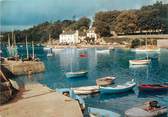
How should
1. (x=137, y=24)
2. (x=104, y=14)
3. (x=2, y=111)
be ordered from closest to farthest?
(x=2, y=111)
(x=137, y=24)
(x=104, y=14)

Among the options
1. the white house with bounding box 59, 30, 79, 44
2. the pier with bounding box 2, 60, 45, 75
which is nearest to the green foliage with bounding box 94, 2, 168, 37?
the white house with bounding box 59, 30, 79, 44

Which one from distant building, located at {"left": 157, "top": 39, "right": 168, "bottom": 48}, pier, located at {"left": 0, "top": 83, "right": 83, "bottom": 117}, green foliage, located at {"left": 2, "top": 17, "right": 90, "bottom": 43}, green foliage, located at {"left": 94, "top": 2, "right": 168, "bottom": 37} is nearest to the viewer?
pier, located at {"left": 0, "top": 83, "right": 83, "bottom": 117}

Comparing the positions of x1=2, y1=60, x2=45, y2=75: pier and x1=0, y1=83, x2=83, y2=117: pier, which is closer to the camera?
x1=0, y1=83, x2=83, y2=117: pier

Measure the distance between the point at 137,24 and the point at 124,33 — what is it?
Result: 22.0ft

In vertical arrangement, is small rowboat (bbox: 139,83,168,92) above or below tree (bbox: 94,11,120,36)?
below

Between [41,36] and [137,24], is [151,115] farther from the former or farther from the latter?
Answer: [41,36]

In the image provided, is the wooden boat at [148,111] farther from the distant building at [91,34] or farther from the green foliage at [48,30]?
the green foliage at [48,30]

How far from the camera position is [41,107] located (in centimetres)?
1872

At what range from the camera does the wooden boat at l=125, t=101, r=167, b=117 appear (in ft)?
66.2

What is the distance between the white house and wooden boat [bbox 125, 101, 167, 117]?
9691 cm

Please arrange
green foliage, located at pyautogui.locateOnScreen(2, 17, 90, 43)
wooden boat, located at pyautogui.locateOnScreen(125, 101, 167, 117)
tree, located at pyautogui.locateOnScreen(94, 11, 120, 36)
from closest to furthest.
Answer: wooden boat, located at pyautogui.locateOnScreen(125, 101, 167, 117) → tree, located at pyautogui.locateOnScreen(94, 11, 120, 36) → green foliage, located at pyautogui.locateOnScreen(2, 17, 90, 43)

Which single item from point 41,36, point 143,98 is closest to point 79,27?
point 41,36

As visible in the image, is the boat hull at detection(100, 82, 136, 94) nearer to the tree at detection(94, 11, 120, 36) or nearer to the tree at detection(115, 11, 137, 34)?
the tree at detection(115, 11, 137, 34)

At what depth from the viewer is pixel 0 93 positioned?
19141mm
